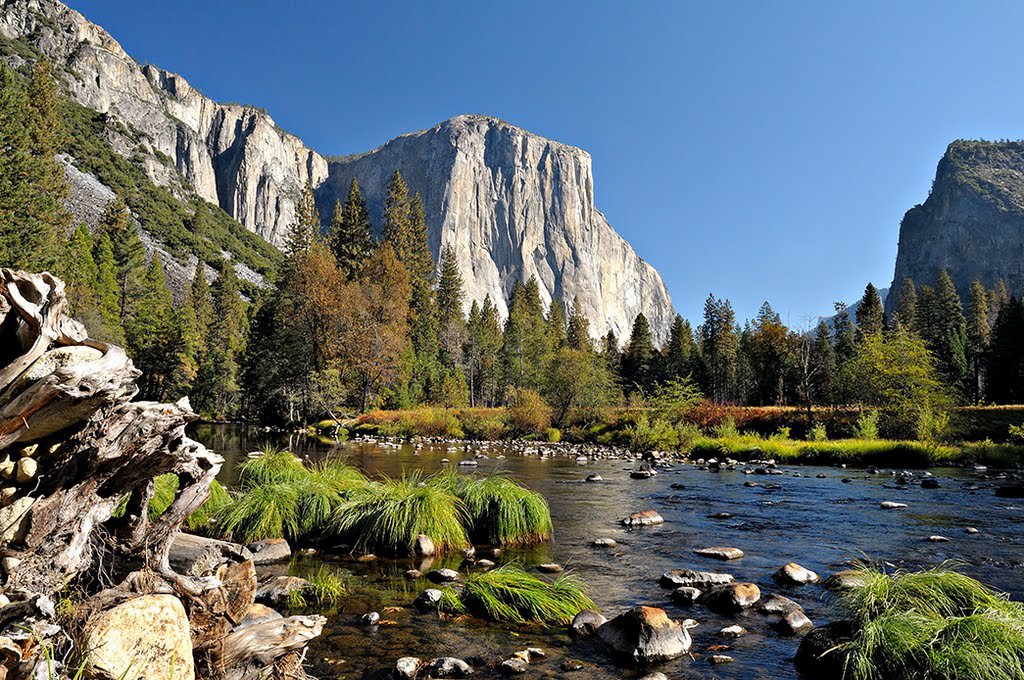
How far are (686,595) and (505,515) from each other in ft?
11.1

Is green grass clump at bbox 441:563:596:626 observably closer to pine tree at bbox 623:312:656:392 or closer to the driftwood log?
the driftwood log

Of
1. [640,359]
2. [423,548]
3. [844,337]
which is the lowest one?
[423,548]

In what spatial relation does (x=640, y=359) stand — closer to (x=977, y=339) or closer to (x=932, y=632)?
(x=977, y=339)

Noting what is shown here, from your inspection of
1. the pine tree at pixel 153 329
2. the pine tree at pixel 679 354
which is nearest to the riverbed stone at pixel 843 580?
the pine tree at pixel 153 329

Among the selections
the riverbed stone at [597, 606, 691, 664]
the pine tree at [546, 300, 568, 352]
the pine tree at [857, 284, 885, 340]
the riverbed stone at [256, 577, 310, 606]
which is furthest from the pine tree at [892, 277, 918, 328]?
the riverbed stone at [256, 577, 310, 606]

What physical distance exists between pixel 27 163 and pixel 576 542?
4973cm

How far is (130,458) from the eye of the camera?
3.66 m

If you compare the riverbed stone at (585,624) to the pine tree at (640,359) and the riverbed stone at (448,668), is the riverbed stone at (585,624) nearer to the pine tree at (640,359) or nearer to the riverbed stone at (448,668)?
the riverbed stone at (448,668)

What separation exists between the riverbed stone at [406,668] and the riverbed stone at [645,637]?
6.03ft

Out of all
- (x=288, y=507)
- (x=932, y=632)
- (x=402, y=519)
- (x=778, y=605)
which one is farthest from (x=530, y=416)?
(x=932, y=632)

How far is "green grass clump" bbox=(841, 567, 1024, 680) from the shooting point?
398cm

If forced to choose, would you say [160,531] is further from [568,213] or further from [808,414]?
[568,213]

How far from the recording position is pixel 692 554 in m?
9.26

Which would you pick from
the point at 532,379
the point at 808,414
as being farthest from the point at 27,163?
the point at 808,414
